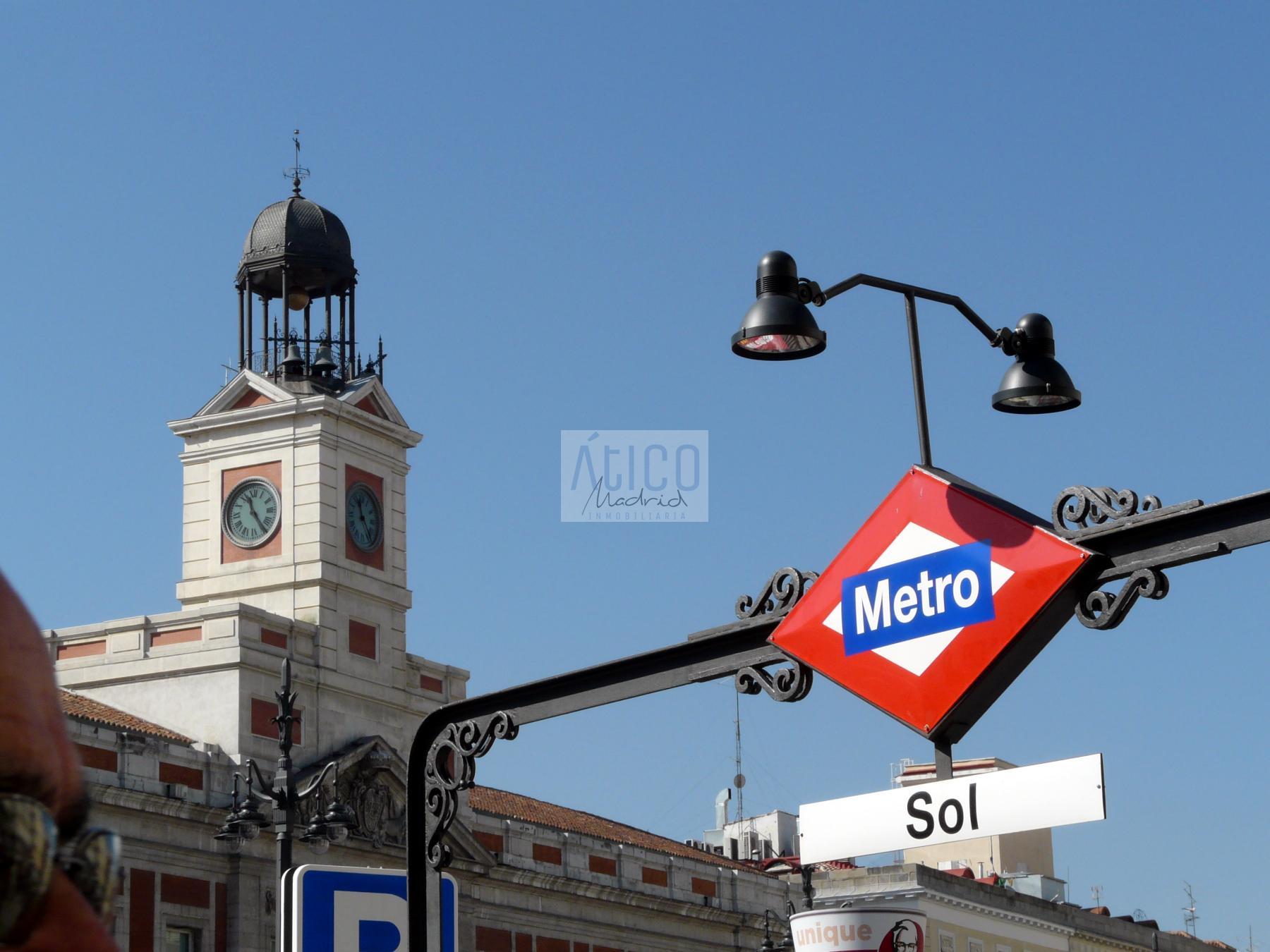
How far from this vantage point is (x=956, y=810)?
580 centimetres

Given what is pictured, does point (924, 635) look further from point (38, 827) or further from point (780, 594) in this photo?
point (38, 827)

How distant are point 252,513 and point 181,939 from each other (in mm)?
10102

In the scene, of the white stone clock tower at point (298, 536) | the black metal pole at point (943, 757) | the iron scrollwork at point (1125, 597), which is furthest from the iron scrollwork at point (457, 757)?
the white stone clock tower at point (298, 536)

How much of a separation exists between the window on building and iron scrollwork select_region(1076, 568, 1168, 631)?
102 feet

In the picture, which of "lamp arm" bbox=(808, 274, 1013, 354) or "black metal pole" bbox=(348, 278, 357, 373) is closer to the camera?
"lamp arm" bbox=(808, 274, 1013, 354)

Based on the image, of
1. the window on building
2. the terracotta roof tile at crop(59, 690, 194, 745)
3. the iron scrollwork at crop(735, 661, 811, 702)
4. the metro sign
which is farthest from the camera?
the terracotta roof tile at crop(59, 690, 194, 745)

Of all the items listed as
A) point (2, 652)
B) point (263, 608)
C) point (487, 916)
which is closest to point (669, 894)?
point (487, 916)

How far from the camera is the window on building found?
114 ft

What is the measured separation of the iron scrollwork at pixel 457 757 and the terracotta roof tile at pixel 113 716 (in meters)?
28.5

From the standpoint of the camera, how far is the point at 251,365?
43.4 meters

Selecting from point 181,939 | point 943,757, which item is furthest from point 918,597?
point 181,939

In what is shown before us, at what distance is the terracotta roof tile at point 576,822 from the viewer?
4772cm

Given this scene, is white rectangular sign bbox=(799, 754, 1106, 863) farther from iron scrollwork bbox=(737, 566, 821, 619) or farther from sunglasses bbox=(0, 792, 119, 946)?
sunglasses bbox=(0, 792, 119, 946)

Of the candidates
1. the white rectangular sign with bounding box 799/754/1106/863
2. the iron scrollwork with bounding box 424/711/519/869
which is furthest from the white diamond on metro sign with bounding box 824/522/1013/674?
the iron scrollwork with bounding box 424/711/519/869
